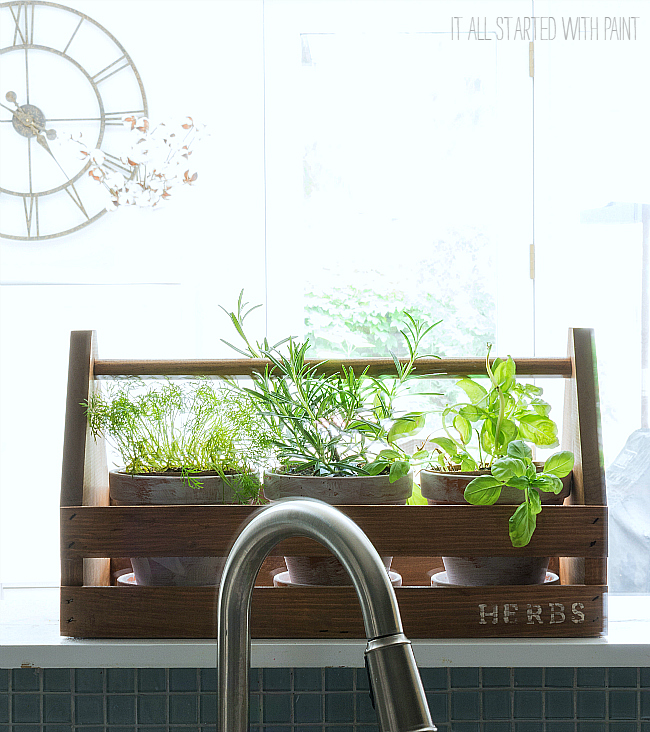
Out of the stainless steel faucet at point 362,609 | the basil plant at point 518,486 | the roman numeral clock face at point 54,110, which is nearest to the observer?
the stainless steel faucet at point 362,609

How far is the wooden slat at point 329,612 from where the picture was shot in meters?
0.68

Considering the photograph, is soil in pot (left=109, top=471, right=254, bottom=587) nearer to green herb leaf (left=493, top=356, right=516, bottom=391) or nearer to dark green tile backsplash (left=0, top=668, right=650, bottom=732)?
dark green tile backsplash (left=0, top=668, right=650, bottom=732)

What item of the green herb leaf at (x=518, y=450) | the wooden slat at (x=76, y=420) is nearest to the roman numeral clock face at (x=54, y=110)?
the wooden slat at (x=76, y=420)

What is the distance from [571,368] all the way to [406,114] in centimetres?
182

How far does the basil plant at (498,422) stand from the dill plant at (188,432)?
0.18 meters

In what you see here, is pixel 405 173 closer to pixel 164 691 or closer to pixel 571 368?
pixel 571 368

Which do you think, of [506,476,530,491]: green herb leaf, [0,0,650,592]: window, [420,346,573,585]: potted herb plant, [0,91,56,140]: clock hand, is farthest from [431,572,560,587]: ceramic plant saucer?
[0,91,56,140]: clock hand

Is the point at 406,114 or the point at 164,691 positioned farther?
the point at 406,114

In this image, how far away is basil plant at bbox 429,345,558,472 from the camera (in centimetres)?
72

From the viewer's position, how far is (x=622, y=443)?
2.35 meters

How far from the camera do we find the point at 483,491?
673mm

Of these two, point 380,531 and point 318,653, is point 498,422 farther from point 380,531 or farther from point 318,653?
point 318,653

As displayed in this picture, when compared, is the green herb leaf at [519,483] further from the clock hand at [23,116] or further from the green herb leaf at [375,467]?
the clock hand at [23,116]

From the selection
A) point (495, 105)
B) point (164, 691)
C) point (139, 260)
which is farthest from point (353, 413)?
point (495, 105)
